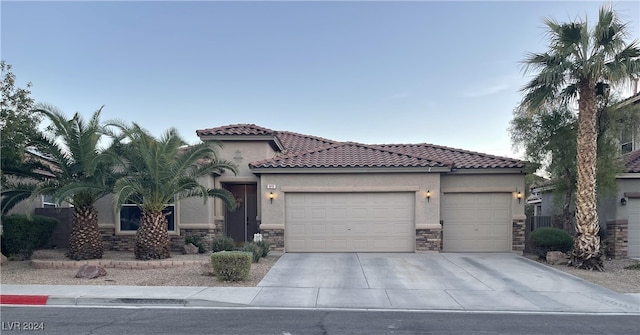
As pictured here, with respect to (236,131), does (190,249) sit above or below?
below

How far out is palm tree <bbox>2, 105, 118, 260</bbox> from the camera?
40.1ft

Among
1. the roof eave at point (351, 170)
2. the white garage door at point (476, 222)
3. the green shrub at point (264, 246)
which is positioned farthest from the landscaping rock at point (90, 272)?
the white garage door at point (476, 222)

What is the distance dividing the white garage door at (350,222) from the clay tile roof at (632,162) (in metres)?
7.67

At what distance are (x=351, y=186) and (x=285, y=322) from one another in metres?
8.74

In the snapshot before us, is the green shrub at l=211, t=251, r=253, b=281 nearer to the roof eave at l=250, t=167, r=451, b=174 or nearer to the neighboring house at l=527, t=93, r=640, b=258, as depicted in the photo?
the roof eave at l=250, t=167, r=451, b=174

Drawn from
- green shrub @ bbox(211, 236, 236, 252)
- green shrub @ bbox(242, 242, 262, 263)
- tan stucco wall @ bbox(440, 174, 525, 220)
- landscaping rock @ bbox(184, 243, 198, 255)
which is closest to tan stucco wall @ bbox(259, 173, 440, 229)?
tan stucco wall @ bbox(440, 174, 525, 220)

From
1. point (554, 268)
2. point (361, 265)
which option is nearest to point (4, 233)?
point (361, 265)

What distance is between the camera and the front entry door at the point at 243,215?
17984 mm

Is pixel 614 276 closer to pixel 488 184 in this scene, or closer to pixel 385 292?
pixel 488 184

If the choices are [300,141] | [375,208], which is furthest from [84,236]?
[300,141]

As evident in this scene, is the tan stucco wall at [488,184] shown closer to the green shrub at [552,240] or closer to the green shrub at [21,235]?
the green shrub at [552,240]

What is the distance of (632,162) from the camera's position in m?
16.0

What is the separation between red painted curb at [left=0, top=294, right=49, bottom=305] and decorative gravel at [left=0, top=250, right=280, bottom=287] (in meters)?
1.35

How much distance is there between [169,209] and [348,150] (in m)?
7.40
